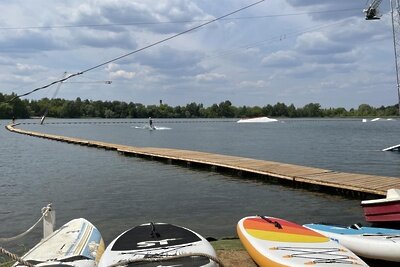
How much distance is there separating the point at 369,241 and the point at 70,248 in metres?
5.23

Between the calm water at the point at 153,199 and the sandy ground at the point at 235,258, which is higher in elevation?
the sandy ground at the point at 235,258

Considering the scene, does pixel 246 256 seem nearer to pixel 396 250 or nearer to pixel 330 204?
pixel 396 250

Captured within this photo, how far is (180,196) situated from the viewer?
1638 centimetres

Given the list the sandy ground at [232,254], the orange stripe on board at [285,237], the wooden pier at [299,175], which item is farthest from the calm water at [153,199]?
the orange stripe on board at [285,237]

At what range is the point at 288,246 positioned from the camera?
660 centimetres

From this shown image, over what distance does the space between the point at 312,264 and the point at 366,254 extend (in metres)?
2.22

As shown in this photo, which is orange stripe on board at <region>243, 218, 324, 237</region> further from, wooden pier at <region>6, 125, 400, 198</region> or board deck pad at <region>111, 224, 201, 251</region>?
wooden pier at <region>6, 125, 400, 198</region>

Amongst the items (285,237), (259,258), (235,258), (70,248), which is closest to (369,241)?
(285,237)

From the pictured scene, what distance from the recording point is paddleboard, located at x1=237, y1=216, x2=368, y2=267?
582 centimetres

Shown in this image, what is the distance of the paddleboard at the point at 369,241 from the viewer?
23.0 feet

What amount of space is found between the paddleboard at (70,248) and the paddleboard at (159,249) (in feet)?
2.04

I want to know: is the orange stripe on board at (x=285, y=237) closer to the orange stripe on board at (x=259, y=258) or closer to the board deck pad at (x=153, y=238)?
the orange stripe on board at (x=259, y=258)

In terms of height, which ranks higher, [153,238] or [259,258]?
[153,238]

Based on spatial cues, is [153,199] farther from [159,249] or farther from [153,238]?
[159,249]
